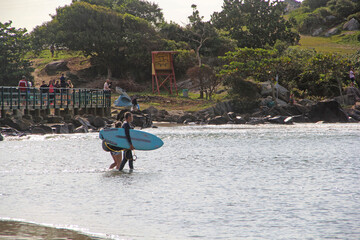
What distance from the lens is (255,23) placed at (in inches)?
2741

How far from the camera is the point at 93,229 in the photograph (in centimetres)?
946

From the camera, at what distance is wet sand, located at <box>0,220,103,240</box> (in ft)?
28.6

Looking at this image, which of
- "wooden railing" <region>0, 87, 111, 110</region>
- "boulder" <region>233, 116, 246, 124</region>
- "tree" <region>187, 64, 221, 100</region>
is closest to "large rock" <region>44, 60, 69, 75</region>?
"tree" <region>187, 64, 221, 100</region>

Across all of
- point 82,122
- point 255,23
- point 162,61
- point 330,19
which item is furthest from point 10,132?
point 330,19

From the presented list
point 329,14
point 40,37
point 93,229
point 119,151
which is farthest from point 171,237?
point 329,14

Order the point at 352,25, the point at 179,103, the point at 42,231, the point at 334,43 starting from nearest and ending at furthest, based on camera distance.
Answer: the point at 42,231
the point at 179,103
the point at 334,43
the point at 352,25

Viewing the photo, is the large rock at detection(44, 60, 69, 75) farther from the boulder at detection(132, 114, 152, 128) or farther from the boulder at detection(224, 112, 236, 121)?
the boulder at detection(132, 114, 152, 128)

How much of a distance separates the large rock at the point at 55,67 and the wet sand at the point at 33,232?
6183 cm

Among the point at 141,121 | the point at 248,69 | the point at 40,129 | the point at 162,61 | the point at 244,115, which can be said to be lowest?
the point at 40,129

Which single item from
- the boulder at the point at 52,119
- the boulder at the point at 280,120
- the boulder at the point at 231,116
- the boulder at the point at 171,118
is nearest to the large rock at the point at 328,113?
the boulder at the point at 280,120

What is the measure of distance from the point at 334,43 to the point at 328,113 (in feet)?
128

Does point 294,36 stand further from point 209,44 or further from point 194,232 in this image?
point 194,232

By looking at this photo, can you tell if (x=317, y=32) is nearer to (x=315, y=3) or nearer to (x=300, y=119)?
(x=315, y=3)

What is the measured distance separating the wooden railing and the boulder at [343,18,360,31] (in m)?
55.3
